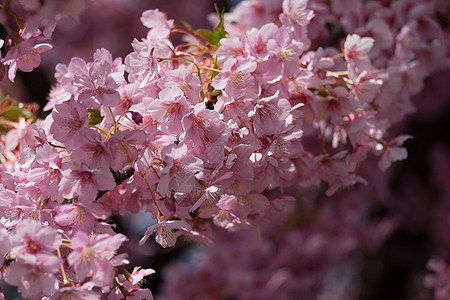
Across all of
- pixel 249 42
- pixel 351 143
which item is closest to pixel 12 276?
pixel 249 42

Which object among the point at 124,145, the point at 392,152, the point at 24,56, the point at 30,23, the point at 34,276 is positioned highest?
the point at 30,23

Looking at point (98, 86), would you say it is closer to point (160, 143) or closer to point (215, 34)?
point (160, 143)

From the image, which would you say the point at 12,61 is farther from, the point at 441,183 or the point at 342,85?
the point at 441,183

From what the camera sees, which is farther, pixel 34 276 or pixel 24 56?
pixel 24 56

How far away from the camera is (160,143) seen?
0.99 metres

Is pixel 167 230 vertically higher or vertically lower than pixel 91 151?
lower

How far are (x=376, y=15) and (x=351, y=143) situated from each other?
2.05 feet

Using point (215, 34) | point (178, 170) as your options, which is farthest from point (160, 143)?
point (215, 34)

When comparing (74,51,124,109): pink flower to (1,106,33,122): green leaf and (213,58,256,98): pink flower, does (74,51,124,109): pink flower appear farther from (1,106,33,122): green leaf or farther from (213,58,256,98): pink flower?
(1,106,33,122): green leaf

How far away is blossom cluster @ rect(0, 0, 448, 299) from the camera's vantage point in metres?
0.90

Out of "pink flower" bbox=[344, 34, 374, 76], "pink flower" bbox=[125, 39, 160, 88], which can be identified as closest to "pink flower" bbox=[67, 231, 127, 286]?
"pink flower" bbox=[125, 39, 160, 88]

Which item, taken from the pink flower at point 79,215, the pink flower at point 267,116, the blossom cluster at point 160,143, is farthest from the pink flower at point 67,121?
the pink flower at point 267,116

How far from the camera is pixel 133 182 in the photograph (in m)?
1.05

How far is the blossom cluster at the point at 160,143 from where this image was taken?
0.90 metres
